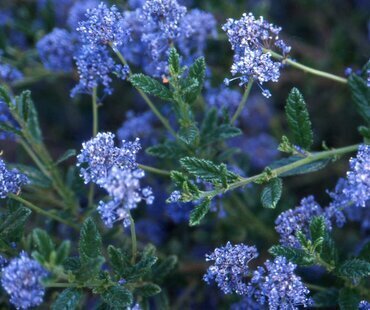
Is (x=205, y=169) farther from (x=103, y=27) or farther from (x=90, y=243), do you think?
(x=103, y=27)

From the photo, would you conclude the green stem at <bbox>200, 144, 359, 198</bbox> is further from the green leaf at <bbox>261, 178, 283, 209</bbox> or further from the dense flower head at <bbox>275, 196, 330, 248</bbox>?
the dense flower head at <bbox>275, 196, 330, 248</bbox>

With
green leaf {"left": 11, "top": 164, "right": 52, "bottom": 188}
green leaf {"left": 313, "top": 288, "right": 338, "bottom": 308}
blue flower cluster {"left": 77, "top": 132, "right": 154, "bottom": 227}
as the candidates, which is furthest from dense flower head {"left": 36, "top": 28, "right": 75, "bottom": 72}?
green leaf {"left": 313, "top": 288, "right": 338, "bottom": 308}

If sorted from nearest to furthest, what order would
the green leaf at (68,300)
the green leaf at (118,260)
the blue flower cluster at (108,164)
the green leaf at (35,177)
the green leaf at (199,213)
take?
the blue flower cluster at (108,164), the green leaf at (68,300), the green leaf at (199,213), the green leaf at (118,260), the green leaf at (35,177)

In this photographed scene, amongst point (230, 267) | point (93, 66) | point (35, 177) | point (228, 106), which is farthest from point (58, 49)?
point (230, 267)

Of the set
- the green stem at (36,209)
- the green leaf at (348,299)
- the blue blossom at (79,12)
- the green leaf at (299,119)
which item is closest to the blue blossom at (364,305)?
the green leaf at (348,299)

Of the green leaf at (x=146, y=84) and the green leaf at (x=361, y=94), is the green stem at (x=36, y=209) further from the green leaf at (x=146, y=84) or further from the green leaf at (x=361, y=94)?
the green leaf at (x=361, y=94)

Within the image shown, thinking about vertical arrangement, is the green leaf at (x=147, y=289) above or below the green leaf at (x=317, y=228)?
below

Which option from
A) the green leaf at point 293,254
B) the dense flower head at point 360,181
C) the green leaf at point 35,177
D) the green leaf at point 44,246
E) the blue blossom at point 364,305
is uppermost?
the green leaf at point 35,177
